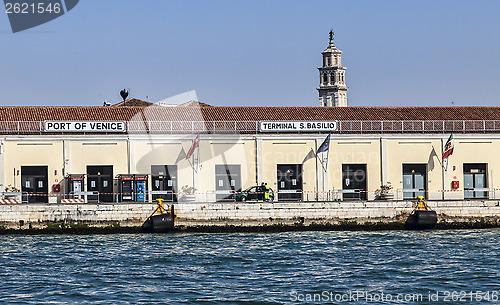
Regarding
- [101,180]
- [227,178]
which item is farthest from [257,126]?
[101,180]

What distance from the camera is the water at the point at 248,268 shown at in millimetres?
26625

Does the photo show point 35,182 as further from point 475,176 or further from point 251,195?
point 475,176

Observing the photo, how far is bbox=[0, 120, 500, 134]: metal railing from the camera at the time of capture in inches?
2144

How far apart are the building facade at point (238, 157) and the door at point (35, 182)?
7cm

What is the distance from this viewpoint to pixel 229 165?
5562 centimetres

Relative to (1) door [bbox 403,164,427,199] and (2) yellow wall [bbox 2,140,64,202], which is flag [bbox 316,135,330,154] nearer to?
(1) door [bbox 403,164,427,199]

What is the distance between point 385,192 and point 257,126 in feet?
33.1

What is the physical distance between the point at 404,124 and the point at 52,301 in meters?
37.8

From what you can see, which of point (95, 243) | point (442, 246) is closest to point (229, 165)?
point (95, 243)

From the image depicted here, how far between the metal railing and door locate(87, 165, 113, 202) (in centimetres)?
318

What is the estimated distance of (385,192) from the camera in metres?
53.2

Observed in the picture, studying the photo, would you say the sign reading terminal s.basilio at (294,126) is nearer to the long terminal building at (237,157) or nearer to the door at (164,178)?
the long terminal building at (237,157)

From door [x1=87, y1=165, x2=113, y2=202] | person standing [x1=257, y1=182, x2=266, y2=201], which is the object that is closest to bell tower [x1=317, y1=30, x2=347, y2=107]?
person standing [x1=257, y1=182, x2=266, y2=201]

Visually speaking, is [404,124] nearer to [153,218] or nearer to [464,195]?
[464,195]
